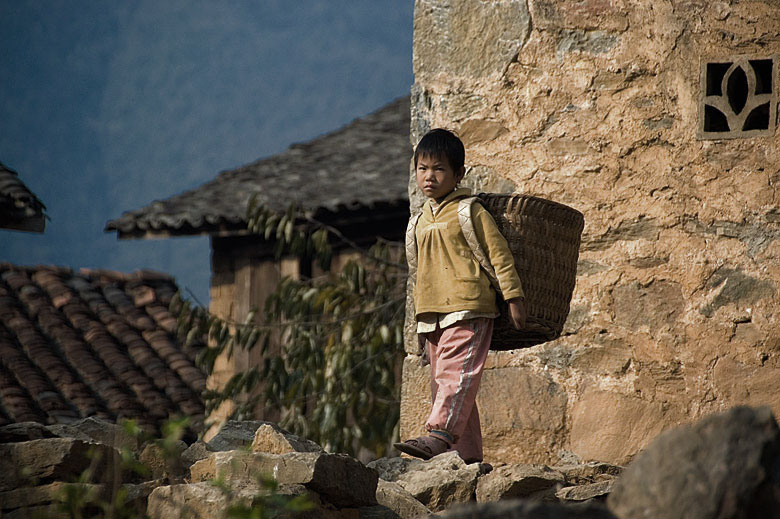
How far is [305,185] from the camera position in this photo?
10.8 metres

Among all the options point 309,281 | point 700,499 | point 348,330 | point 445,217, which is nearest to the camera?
point 700,499

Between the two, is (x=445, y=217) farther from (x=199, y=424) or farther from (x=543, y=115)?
(x=199, y=424)

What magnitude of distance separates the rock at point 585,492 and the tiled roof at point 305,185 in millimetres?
6416

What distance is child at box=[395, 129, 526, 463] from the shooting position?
352cm

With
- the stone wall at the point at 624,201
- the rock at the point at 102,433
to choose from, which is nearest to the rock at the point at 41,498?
the rock at the point at 102,433

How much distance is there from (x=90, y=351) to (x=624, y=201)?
282 inches

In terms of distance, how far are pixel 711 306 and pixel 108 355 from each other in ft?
23.7

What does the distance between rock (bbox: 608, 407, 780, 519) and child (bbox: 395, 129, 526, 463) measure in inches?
62.0

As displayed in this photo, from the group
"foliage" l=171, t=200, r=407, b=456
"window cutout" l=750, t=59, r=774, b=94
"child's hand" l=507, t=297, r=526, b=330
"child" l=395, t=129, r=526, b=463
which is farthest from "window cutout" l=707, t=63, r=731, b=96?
"foliage" l=171, t=200, r=407, b=456

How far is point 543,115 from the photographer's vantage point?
4.15 m

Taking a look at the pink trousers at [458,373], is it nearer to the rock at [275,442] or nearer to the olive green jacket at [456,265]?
the olive green jacket at [456,265]

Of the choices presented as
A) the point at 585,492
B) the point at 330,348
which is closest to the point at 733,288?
the point at 585,492

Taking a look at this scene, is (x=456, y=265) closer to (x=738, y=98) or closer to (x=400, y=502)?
(x=400, y=502)

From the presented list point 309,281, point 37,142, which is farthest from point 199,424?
point 37,142
